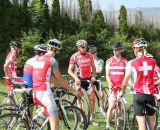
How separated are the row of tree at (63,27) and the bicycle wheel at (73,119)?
13.2 metres

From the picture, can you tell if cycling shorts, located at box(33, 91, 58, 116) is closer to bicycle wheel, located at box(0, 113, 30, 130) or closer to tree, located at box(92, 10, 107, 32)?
bicycle wheel, located at box(0, 113, 30, 130)

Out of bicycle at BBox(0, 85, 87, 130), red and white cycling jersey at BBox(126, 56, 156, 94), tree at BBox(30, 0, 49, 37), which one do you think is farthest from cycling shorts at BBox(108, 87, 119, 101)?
tree at BBox(30, 0, 49, 37)

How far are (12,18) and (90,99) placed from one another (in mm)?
13838

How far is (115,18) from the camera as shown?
27.9 m

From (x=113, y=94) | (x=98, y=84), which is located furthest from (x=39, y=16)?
(x=113, y=94)

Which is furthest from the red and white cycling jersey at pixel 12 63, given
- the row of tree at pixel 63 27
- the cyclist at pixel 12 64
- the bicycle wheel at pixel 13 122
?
the row of tree at pixel 63 27

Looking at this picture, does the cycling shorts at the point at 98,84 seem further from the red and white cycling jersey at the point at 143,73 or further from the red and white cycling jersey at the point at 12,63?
the red and white cycling jersey at the point at 143,73

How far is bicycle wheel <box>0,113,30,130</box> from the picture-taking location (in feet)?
23.4

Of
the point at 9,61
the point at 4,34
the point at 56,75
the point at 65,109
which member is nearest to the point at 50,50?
the point at 56,75

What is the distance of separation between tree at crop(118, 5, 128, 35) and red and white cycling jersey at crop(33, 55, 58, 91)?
66.0 ft

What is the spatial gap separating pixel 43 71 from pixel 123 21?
68.2 ft

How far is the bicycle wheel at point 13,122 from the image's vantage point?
23.4 feet

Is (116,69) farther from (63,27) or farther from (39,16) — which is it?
(63,27)

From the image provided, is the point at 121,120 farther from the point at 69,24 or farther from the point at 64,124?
the point at 69,24
